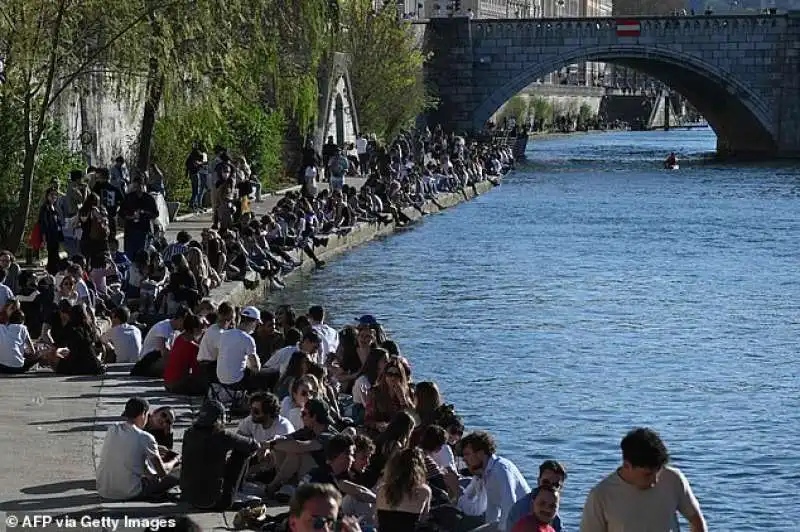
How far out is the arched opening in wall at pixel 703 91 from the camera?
73.6 m

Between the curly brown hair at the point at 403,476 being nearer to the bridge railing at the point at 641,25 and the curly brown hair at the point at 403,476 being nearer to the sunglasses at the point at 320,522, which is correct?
the sunglasses at the point at 320,522

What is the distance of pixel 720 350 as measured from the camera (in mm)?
23609

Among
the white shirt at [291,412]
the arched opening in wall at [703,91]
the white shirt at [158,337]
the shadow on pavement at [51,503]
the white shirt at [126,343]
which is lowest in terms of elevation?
the arched opening in wall at [703,91]

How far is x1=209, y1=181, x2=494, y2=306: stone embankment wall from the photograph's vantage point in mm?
24406

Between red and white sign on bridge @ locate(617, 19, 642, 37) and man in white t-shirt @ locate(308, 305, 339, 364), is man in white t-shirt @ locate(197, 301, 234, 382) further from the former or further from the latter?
red and white sign on bridge @ locate(617, 19, 642, 37)

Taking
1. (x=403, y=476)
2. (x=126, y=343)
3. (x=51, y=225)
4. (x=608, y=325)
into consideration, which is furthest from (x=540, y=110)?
(x=403, y=476)

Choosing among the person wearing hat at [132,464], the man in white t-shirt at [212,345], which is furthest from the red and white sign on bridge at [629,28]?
the person wearing hat at [132,464]

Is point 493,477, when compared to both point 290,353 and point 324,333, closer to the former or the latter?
point 290,353

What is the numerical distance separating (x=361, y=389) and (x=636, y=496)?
6.88 meters

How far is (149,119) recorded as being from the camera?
31047 millimetres

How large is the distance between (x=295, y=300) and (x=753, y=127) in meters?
51.9

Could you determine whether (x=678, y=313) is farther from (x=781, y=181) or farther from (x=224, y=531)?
(x=781, y=181)

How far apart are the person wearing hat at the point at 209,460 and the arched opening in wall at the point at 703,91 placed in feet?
207

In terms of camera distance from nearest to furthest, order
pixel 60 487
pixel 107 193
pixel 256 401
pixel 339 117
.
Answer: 1. pixel 60 487
2. pixel 256 401
3. pixel 107 193
4. pixel 339 117
